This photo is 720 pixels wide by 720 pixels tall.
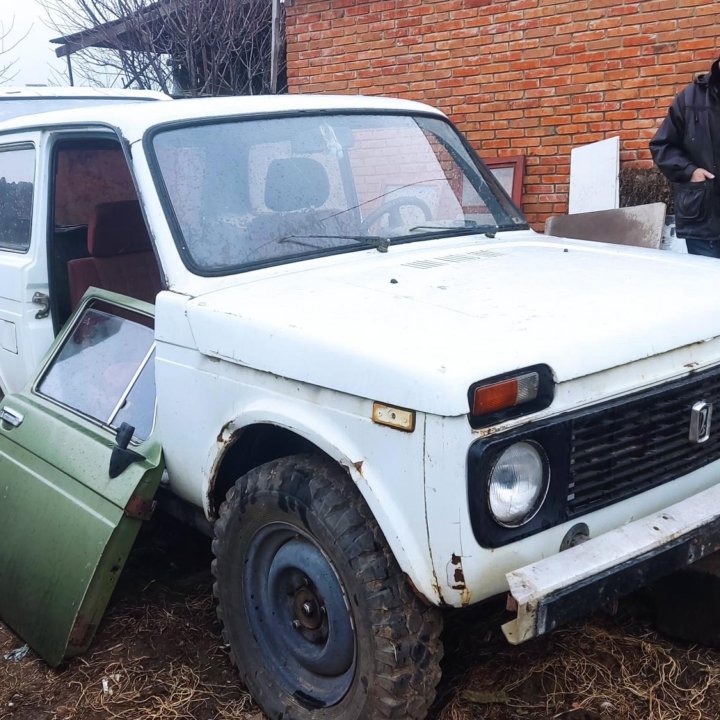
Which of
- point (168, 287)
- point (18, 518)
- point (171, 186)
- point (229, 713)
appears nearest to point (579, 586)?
point (229, 713)

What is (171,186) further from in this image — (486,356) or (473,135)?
(473,135)

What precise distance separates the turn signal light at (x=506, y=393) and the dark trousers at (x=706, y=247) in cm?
339

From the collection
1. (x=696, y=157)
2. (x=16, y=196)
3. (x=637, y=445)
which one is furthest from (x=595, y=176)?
(x=637, y=445)

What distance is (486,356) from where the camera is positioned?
212cm

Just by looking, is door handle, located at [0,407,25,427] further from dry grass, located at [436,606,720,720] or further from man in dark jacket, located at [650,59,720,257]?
man in dark jacket, located at [650,59,720,257]

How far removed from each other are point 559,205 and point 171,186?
5.47 m

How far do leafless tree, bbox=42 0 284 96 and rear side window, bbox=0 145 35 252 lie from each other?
A: 26.5 feet

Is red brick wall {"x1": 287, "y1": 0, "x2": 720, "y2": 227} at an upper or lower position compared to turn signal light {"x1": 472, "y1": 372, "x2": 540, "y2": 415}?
Answer: upper

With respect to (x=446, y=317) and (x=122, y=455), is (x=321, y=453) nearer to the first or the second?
(x=446, y=317)

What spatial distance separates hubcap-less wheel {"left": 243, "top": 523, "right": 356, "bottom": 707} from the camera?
2471mm

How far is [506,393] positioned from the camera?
210 centimetres

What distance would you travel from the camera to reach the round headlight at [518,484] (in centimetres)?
216

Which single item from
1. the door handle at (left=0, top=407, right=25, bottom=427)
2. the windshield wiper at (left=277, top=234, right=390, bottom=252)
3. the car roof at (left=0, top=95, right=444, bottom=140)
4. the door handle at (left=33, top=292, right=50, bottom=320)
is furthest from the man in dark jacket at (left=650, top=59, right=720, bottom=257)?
the door handle at (left=0, top=407, right=25, bottom=427)

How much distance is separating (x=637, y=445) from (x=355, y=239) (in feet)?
4.36
